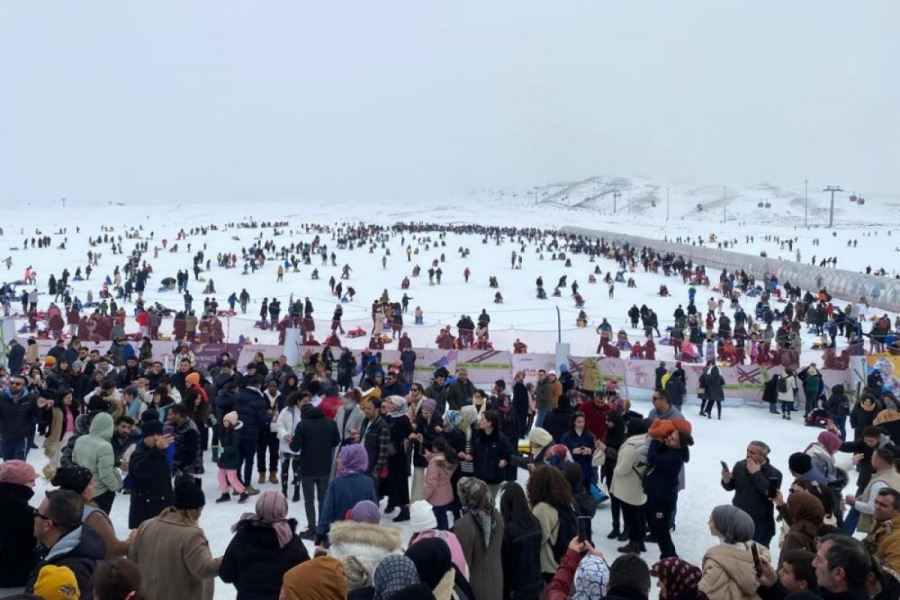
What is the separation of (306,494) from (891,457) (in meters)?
5.15

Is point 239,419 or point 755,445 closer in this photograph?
point 755,445

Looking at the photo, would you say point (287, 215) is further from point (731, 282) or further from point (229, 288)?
point (731, 282)

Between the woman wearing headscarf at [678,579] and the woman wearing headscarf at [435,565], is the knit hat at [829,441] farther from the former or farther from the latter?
the woman wearing headscarf at [435,565]

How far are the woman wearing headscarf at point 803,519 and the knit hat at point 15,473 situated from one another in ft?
15.5

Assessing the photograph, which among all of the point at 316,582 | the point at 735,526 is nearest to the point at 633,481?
the point at 735,526

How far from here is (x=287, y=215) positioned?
11756cm

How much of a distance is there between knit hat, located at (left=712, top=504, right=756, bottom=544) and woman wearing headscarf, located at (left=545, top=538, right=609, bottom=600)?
0.83 m

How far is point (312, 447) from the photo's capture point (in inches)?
290

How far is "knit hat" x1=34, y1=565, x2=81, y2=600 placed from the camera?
341 centimetres

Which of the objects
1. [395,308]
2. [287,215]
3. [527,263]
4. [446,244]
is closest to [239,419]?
[395,308]

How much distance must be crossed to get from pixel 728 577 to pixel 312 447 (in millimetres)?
4440

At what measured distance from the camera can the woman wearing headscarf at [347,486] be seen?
5.80 meters

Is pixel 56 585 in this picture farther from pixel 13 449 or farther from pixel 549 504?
pixel 13 449

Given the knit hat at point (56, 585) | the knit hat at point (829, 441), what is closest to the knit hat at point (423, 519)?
the knit hat at point (56, 585)
